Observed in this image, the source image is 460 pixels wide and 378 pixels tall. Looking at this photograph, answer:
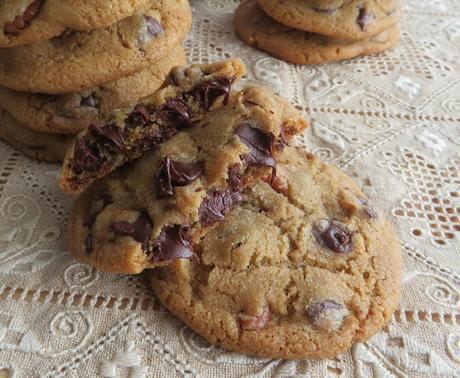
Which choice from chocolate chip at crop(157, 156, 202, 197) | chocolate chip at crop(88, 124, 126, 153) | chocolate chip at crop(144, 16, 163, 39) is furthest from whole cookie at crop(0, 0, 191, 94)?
chocolate chip at crop(157, 156, 202, 197)

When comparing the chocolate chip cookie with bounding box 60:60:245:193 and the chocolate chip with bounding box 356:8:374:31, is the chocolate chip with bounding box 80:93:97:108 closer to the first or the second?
the chocolate chip cookie with bounding box 60:60:245:193

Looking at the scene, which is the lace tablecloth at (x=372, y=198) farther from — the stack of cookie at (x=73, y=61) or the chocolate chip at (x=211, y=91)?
the chocolate chip at (x=211, y=91)

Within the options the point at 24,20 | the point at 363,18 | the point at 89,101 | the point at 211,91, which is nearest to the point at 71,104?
the point at 89,101

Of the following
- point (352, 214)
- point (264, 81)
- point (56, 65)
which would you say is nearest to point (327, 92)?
point (264, 81)

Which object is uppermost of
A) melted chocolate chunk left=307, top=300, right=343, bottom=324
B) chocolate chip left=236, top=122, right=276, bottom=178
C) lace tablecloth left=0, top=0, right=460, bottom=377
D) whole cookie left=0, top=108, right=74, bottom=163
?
chocolate chip left=236, top=122, right=276, bottom=178

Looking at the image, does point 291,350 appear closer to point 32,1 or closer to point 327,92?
point 32,1

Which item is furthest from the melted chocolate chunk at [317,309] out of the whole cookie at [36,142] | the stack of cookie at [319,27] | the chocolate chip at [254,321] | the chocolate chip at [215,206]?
the stack of cookie at [319,27]
